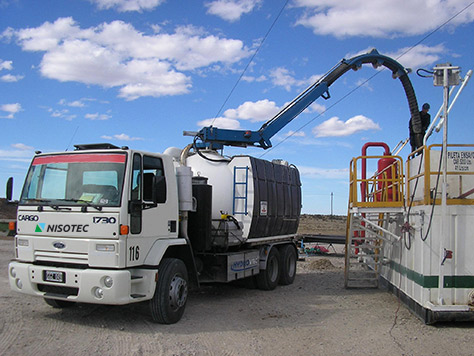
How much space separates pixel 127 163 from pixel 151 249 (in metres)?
1.46

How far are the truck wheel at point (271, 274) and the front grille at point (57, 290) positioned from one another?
5.82 m

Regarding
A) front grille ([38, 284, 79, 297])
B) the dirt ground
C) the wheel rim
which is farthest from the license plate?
the wheel rim

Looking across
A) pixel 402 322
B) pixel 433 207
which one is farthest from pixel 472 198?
pixel 402 322

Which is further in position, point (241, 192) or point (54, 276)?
point (241, 192)

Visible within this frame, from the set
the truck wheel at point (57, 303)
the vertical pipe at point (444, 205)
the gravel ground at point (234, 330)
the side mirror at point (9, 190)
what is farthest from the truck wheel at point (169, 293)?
the vertical pipe at point (444, 205)

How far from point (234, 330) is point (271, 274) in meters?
4.75

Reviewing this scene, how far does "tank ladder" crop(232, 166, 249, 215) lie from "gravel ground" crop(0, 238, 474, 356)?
2.06m

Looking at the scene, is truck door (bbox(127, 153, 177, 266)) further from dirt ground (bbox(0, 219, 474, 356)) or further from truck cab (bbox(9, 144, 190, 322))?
dirt ground (bbox(0, 219, 474, 356))

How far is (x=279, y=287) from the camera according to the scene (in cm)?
1282

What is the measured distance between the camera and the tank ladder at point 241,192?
1095 centimetres

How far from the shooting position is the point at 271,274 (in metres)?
12.3

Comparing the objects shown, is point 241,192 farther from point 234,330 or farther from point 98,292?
point 98,292

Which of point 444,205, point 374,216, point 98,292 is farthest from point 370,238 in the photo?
point 98,292

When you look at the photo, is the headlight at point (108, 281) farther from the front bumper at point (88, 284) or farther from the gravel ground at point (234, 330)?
the gravel ground at point (234, 330)
